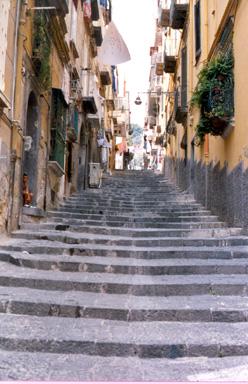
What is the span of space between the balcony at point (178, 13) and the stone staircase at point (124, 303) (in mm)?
9994

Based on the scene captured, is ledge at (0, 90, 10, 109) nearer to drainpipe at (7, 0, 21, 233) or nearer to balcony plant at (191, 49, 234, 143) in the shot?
drainpipe at (7, 0, 21, 233)

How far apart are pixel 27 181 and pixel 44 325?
17.1 feet

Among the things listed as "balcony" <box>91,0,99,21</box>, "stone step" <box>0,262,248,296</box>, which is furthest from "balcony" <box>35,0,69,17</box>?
"balcony" <box>91,0,99,21</box>

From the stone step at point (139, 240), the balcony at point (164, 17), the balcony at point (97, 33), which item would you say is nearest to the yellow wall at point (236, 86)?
the stone step at point (139, 240)

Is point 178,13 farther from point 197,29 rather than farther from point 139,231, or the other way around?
point 139,231

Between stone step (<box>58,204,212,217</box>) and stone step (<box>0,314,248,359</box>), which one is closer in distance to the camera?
stone step (<box>0,314,248,359</box>)

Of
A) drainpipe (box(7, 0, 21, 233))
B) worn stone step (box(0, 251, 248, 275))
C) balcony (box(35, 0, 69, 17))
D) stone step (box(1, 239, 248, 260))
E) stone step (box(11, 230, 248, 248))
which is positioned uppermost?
balcony (box(35, 0, 69, 17))

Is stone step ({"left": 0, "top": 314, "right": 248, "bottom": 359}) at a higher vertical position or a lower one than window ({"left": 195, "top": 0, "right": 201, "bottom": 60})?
lower

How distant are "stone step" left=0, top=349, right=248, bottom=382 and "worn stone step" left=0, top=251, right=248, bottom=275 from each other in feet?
7.92

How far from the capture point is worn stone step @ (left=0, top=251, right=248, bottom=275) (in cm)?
629

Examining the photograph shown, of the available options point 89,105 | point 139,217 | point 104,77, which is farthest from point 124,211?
point 104,77

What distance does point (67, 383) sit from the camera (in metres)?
2.93

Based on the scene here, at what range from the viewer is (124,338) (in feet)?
13.5

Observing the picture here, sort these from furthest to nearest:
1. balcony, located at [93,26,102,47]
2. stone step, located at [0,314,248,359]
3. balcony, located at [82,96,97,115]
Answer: balcony, located at [93,26,102,47] → balcony, located at [82,96,97,115] → stone step, located at [0,314,248,359]
